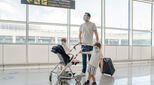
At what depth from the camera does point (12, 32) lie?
4.70 meters

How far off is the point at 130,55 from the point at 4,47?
558 centimetres

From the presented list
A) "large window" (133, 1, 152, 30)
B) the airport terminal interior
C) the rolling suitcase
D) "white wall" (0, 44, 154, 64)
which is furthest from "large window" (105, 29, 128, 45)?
the rolling suitcase

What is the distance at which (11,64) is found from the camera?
4398 millimetres

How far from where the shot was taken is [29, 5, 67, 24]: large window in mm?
4947

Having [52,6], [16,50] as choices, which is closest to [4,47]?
[16,50]

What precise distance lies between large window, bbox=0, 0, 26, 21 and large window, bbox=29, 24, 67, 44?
0.55 metres

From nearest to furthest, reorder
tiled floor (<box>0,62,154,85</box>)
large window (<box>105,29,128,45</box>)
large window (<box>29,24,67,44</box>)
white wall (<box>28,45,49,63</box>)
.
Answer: tiled floor (<box>0,62,154,85</box>)
white wall (<box>28,45,49,63</box>)
large window (<box>29,24,67,44</box>)
large window (<box>105,29,128,45</box>)

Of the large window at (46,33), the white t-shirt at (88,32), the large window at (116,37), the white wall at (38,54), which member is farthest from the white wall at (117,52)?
the white t-shirt at (88,32)

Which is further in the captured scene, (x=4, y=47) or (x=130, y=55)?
(x=130, y=55)

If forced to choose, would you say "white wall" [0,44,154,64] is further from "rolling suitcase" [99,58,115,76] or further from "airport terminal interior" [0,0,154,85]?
"rolling suitcase" [99,58,115,76]

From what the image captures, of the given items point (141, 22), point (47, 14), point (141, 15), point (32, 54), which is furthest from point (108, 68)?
point (141, 15)

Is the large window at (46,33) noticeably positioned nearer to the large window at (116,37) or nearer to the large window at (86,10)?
the large window at (86,10)

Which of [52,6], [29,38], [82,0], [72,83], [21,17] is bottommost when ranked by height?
[72,83]

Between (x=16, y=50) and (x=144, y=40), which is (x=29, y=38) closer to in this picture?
(x=16, y=50)
